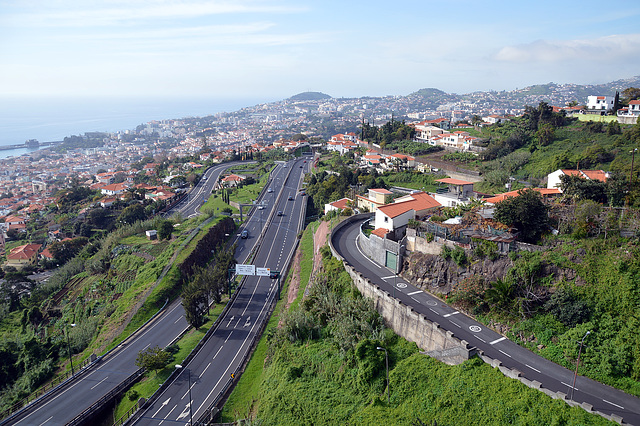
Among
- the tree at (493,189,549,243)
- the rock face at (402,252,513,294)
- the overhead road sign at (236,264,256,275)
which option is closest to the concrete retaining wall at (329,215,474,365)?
the rock face at (402,252,513,294)

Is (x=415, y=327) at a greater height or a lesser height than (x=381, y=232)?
lesser

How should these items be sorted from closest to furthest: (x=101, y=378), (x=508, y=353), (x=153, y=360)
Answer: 1. (x=508, y=353)
2. (x=153, y=360)
3. (x=101, y=378)

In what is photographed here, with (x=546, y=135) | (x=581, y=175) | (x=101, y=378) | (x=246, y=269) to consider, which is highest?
(x=546, y=135)

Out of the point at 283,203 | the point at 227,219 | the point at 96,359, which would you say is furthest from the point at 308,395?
the point at 283,203

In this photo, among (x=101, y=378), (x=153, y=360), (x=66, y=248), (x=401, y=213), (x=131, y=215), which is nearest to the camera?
(x=153, y=360)

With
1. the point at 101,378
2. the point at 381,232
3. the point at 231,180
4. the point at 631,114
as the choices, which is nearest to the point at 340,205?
the point at 381,232

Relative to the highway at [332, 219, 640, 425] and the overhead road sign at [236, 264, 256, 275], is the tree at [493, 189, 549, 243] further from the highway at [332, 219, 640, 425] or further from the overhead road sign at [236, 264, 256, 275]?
the overhead road sign at [236, 264, 256, 275]

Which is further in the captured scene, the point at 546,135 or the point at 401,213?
the point at 546,135

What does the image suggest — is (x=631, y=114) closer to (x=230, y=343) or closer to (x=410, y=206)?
(x=410, y=206)
